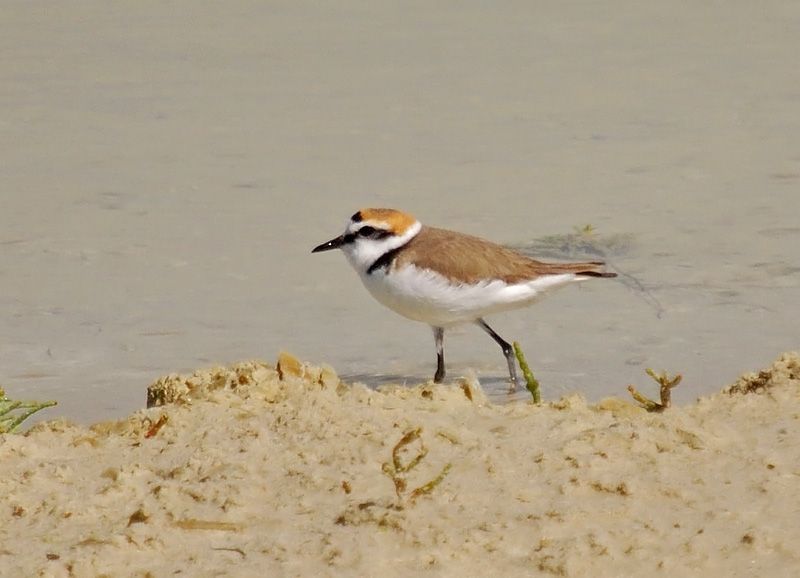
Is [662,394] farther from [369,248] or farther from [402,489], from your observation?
[369,248]

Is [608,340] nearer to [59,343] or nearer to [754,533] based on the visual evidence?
[59,343]

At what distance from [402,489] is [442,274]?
297cm

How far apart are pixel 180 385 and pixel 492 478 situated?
5.89 feet

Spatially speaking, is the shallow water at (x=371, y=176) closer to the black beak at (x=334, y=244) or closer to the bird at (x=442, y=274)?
the bird at (x=442, y=274)

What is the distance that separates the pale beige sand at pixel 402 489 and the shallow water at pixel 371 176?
5.36 feet

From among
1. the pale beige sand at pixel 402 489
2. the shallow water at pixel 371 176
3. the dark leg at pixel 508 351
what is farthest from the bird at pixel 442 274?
the pale beige sand at pixel 402 489

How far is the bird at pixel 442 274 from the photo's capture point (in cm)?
763

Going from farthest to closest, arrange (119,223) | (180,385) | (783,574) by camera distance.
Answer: (119,223), (180,385), (783,574)

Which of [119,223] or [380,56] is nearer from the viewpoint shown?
[119,223]

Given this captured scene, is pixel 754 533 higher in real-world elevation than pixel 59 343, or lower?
higher

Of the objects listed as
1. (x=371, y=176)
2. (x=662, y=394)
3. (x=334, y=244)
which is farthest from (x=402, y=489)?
(x=371, y=176)

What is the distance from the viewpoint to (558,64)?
1281 cm

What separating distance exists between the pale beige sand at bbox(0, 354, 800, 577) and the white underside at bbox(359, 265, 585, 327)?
5.20 feet

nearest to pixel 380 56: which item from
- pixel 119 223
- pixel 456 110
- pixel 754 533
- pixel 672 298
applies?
pixel 456 110
